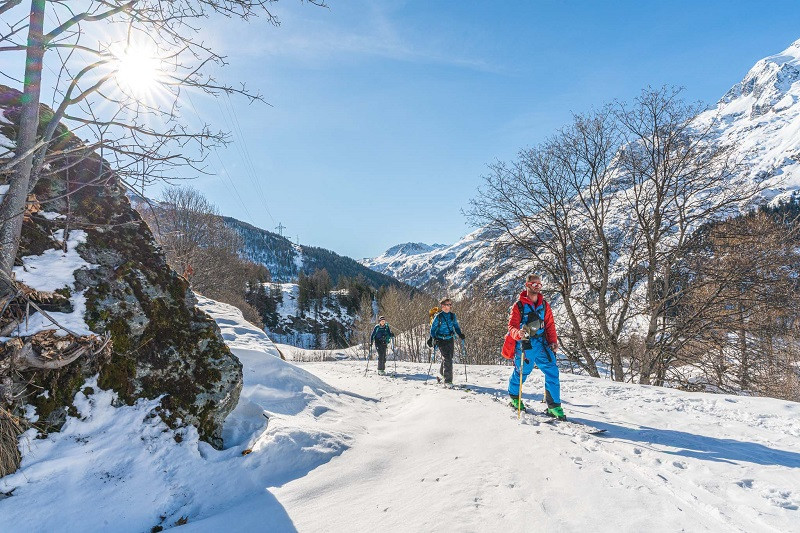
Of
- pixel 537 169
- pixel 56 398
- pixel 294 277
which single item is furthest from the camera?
pixel 294 277

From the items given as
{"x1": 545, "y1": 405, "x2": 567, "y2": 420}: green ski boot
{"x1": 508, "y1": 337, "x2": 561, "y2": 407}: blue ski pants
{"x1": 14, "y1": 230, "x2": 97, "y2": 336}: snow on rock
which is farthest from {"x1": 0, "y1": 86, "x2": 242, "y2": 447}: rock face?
{"x1": 545, "y1": 405, "x2": 567, "y2": 420}: green ski boot

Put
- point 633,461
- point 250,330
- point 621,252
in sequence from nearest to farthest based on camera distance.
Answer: point 633,461 → point 250,330 → point 621,252

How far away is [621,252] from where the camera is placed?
1388cm

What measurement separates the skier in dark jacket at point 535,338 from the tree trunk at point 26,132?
19.5ft

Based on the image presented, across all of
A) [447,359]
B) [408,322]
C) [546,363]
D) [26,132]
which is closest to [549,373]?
[546,363]

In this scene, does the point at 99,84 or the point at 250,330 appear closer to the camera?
the point at 99,84

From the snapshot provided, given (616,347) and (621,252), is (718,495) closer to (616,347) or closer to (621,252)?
(616,347)

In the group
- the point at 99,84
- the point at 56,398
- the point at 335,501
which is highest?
the point at 99,84

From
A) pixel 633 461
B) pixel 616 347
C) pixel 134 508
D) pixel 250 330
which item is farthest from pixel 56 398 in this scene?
pixel 616 347

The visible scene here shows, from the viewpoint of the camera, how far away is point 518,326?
6.02 meters

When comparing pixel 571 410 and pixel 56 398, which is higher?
pixel 56 398

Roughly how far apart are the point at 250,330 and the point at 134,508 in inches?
359

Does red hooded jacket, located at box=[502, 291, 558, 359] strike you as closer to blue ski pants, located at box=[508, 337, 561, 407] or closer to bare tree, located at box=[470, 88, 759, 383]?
blue ski pants, located at box=[508, 337, 561, 407]

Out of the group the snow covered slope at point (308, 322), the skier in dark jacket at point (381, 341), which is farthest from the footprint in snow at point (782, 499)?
the snow covered slope at point (308, 322)
